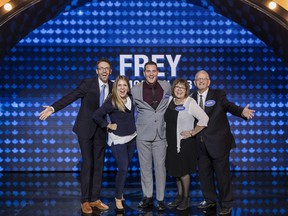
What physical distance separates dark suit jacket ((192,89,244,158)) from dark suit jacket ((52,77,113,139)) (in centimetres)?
101

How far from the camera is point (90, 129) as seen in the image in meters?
4.55

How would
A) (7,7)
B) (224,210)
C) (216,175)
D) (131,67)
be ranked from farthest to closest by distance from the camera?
(131,67) → (7,7) → (216,175) → (224,210)

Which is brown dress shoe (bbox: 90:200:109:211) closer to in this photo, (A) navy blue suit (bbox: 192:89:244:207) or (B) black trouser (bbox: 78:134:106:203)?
(B) black trouser (bbox: 78:134:106:203)

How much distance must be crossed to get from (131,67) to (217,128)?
2576mm

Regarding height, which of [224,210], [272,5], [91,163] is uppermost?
[272,5]

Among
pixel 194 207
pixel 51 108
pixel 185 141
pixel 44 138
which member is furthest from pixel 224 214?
pixel 44 138

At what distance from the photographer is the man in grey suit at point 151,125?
4547mm

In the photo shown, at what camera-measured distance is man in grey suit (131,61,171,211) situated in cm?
455

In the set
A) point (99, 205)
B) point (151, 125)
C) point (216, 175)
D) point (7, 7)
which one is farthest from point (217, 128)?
point (7, 7)

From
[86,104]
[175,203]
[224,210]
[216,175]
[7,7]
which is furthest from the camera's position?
[7,7]

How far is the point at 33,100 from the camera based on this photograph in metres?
6.73

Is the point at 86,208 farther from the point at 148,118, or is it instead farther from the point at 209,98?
the point at 209,98

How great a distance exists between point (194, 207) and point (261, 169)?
2.48 meters

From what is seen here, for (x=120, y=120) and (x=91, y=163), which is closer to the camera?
(x=120, y=120)
